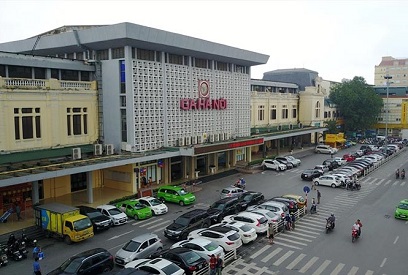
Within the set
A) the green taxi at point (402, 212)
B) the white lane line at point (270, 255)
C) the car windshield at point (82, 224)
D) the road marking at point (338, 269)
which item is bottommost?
the white lane line at point (270, 255)

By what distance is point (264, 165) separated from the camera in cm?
4900

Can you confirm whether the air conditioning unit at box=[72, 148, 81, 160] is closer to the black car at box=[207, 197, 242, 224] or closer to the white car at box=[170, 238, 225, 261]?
the black car at box=[207, 197, 242, 224]

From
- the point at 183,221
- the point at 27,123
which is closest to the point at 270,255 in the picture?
the point at 183,221

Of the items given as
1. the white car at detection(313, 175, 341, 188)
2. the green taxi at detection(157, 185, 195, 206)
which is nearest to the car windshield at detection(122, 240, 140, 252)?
the green taxi at detection(157, 185, 195, 206)

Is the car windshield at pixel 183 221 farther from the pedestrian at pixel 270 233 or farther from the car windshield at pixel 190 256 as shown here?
the car windshield at pixel 190 256

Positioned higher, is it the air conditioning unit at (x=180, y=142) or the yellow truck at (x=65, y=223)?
the air conditioning unit at (x=180, y=142)

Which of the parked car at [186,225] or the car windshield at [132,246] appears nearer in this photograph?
the car windshield at [132,246]

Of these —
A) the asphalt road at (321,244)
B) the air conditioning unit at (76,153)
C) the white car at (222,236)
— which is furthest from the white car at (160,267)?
the air conditioning unit at (76,153)

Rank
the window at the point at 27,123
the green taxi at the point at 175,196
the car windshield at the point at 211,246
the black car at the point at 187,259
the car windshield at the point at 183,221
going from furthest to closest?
the green taxi at the point at 175,196, the window at the point at 27,123, the car windshield at the point at 183,221, the car windshield at the point at 211,246, the black car at the point at 187,259

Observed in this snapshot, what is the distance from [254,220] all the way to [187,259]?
7.58 metres

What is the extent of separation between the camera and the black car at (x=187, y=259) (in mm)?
17922

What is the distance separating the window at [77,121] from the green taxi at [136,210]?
9077mm

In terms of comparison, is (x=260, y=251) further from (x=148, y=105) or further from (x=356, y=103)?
(x=356, y=103)

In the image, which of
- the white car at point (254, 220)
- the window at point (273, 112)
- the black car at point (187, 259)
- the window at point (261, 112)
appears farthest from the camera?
the window at point (273, 112)
